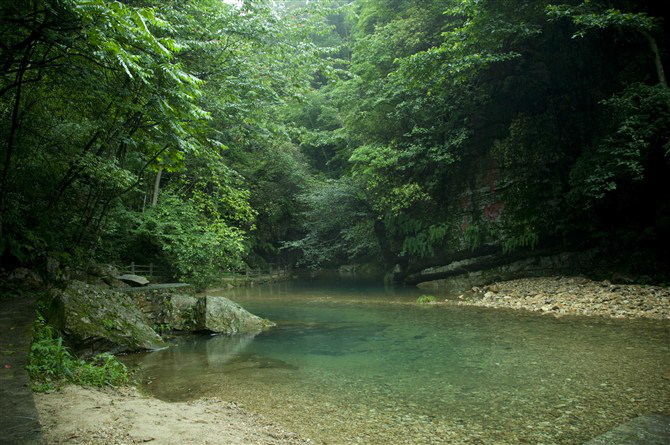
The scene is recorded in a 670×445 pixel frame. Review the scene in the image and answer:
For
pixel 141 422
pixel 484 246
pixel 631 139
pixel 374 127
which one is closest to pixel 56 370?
pixel 141 422

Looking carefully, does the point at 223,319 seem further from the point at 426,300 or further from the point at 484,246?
the point at 484,246

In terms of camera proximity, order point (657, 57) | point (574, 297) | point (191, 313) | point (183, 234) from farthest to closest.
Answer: point (183, 234) → point (574, 297) → point (657, 57) → point (191, 313)

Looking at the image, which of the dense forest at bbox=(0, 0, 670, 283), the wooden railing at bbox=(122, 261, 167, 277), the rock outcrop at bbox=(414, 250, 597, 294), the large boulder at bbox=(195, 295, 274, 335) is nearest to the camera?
the dense forest at bbox=(0, 0, 670, 283)

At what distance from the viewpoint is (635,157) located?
10.5 metres

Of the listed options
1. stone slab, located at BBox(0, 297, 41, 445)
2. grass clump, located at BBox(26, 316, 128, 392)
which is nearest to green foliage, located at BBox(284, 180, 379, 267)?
grass clump, located at BBox(26, 316, 128, 392)

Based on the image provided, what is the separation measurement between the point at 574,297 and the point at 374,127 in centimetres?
1142

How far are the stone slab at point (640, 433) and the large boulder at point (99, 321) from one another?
709 centimetres

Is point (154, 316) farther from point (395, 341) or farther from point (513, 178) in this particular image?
point (513, 178)

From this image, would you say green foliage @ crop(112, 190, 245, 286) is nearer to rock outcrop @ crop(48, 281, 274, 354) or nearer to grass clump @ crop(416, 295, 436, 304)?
rock outcrop @ crop(48, 281, 274, 354)

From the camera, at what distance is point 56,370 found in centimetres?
475

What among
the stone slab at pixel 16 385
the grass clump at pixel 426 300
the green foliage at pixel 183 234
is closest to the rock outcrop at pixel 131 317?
the stone slab at pixel 16 385

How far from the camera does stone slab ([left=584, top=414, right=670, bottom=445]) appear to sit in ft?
11.5

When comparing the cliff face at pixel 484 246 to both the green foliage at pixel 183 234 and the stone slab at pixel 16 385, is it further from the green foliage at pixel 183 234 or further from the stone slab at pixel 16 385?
the stone slab at pixel 16 385

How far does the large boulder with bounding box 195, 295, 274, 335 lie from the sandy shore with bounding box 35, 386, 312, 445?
5.11 meters
